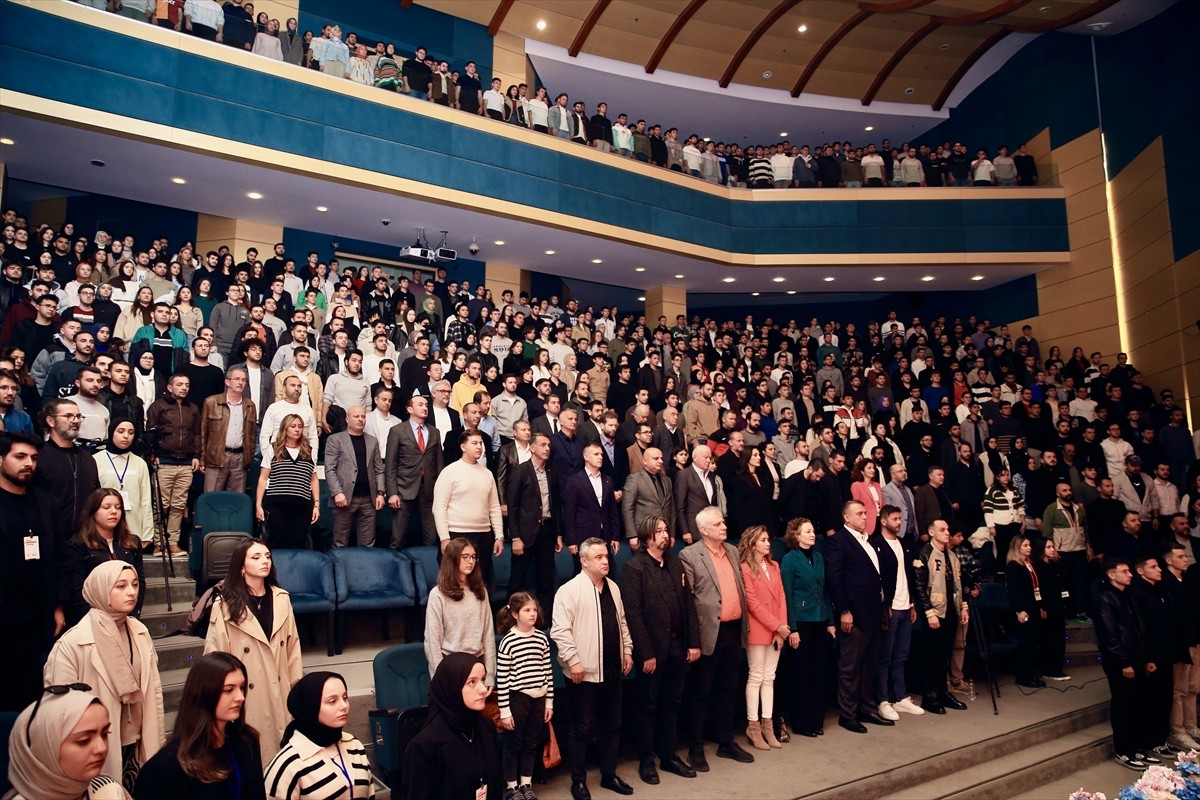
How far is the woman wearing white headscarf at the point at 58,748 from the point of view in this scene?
6.33 feet

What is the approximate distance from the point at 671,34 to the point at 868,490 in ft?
35.9

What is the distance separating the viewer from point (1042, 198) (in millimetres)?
13867

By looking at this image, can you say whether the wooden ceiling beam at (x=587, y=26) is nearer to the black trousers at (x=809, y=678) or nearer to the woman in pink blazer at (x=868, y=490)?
the woman in pink blazer at (x=868, y=490)

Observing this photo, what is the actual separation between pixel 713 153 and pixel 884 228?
3.45 metres

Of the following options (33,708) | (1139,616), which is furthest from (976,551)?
(33,708)

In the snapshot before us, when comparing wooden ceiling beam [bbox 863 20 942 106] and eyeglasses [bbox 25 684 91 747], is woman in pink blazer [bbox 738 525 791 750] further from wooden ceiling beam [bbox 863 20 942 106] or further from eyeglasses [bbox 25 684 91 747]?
wooden ceiling beam [bbox 863 20 942 106]

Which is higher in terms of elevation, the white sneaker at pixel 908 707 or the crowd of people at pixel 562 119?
the crowd of people at pixel 562 119

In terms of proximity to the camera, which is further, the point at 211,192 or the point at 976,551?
the point at 211,192

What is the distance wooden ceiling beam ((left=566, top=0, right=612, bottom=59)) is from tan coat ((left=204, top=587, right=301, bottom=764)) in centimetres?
1299

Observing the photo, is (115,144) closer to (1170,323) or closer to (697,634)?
(697,634)

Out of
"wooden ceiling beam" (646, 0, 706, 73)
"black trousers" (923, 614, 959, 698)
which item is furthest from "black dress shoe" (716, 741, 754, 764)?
"wooden ceiling beam" (646, 0, 706, 73)

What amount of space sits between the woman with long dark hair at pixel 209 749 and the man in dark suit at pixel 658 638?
2.43 metres

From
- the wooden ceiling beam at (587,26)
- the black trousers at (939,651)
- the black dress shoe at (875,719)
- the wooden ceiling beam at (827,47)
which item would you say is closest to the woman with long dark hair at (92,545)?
the black dress shoe at (875,719)

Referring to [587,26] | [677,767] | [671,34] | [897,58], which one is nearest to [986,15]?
[897,58]
